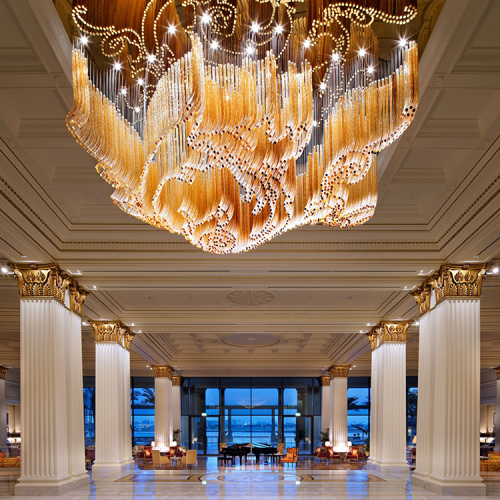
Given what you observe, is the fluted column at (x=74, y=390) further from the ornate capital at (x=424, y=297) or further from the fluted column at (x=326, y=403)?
the fluted column at (x=326, y=403)

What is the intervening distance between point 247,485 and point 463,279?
6501 mm

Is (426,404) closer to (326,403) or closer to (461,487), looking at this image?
(461,487)

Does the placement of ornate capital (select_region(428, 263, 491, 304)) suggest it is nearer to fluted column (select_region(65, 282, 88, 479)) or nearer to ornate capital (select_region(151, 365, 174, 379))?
fluted column (select_region(65, 282, 88, 479))

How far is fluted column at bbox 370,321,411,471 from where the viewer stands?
1691 centimetres

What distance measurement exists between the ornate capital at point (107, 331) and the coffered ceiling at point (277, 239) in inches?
14.5

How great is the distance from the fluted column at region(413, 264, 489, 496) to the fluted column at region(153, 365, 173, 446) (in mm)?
17324

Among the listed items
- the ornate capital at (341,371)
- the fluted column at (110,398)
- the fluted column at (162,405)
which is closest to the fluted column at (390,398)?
the fluted column at (110,398)

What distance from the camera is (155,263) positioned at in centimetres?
1229

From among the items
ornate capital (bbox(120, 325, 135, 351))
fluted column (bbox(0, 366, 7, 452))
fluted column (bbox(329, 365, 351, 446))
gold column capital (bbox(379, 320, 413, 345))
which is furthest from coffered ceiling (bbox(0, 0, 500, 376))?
fluted column (bbox(0, 366, 7, 452))

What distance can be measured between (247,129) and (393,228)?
23.8ft

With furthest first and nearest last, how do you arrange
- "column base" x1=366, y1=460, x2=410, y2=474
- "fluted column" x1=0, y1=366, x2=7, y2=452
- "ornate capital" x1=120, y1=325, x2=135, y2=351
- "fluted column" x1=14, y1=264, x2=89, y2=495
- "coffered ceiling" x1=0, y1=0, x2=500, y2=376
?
1. "fluted column" x1=0, y1=366, x2=7, y2=452
2. "ornate capital" x1=120, y1=325, x2=135, y2=351
3. "column base" x1=366, y1=460, x2=410, y2=474
4. "fluted column" x1=14, y1=264, x2=89, y2=495
5. "coffered ceiling" x1=0, y1=0, x2=500, y2=376

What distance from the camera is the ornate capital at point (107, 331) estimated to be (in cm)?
1777


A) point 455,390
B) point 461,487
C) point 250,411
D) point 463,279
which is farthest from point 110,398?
point 250,411

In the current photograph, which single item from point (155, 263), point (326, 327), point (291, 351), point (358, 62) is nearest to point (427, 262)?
point (155, 263)
